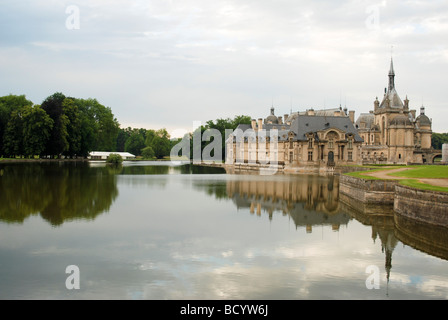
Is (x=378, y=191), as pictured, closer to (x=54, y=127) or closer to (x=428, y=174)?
(x=428, y=174)

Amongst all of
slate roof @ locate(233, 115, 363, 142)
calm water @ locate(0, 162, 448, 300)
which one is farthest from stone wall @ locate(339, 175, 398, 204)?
slate roof @ locate(233, 115, 363, 142)

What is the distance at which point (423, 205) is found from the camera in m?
19.8

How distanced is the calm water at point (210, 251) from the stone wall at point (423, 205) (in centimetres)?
68

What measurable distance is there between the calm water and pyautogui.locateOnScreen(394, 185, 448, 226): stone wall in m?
0.68

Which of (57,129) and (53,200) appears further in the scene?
(57,129)

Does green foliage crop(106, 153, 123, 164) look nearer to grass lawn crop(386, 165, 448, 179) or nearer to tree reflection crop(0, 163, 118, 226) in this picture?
tree reflection crop(0, 163, 118, 226)

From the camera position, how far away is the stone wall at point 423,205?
60.7ft

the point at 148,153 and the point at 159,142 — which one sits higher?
the point at 159,142

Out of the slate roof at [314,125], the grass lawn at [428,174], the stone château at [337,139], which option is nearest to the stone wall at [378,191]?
the grass lawn at [428,174]

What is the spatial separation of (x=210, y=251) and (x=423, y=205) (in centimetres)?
1069

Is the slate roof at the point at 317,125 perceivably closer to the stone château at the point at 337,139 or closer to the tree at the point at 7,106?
the stone château at the point at 337,139

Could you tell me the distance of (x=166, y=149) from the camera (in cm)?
13388

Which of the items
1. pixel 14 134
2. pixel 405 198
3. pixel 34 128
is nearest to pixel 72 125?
pixel 34 128
